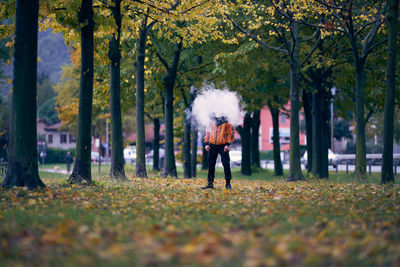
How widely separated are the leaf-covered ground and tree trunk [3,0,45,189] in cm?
55

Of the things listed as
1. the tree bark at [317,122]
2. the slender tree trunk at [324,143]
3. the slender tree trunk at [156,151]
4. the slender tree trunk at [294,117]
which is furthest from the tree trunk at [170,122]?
the slender tree trunk at [156,151]

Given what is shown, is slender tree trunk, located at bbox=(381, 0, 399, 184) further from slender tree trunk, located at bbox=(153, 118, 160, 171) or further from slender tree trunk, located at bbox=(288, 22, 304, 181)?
slender tree trunk, located at bbox=(153, 118, 160, 171)

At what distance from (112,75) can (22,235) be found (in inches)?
426

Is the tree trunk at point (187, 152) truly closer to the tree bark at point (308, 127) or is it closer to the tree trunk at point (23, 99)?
the tree bark at point (308, 127)

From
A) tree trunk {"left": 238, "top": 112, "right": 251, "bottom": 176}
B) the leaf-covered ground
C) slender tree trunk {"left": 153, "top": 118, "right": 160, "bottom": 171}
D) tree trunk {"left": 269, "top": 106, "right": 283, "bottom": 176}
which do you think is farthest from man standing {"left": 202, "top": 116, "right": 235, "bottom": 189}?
slender tree trunk {"left": 153, "top": 118, "right": 160, "bottom": 171}

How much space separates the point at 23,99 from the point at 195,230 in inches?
224

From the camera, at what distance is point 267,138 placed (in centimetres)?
8838

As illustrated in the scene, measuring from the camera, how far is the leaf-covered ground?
4406 millimetres

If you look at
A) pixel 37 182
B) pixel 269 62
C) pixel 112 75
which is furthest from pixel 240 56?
pixel 37 182

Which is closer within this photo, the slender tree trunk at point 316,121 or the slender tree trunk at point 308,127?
the slender tree trunk at point 316,121

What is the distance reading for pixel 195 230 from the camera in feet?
19.1

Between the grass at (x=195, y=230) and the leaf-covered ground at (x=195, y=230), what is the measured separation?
0.4 inches

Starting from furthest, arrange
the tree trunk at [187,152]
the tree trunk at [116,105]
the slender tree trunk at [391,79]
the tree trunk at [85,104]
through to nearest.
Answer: the tree trunk at [187,152], the tree trunk at [116,105], the slender tree trunk at [391,79], the tree trunk at [85,104]

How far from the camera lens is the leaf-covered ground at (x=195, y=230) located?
14.5ft
